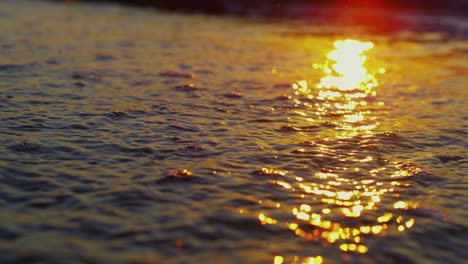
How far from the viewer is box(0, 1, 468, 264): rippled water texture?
20.7 feet

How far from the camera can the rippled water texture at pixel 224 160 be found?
249 inches

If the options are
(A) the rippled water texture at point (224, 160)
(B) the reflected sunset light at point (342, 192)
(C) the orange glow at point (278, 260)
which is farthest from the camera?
(B) the reflected sunset light at point (342, 192)

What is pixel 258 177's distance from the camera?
845cm

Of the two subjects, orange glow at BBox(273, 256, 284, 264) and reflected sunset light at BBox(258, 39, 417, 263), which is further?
reflected sunset light at BBox(258, 39, 417, 263)

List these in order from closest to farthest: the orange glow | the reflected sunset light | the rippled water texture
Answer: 1. the orange glow
2. the rippled water texture
3. the reflected sunset light

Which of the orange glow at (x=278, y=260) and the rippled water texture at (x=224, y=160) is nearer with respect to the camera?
the orange glow at (x=278, y=260)

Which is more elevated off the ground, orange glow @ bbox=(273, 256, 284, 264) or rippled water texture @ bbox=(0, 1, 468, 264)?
rippled water texture @ bbox=(0, 1, 468, 264)

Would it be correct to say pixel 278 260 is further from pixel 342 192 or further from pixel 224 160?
pixel 224 160

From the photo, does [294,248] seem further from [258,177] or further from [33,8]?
[33,8]

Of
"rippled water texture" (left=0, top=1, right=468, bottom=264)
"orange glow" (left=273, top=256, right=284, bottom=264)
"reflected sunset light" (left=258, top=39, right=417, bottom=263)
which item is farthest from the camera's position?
"reflected sunset light" (left=258, top=39, right=417, bottom=263)

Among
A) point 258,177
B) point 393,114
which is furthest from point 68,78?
point 393,114

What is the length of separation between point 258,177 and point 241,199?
0.96 metres

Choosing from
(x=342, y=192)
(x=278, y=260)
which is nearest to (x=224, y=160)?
(x=342, y=192)

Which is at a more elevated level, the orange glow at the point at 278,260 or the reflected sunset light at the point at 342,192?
the reflected sunset light at the point at 342,192
